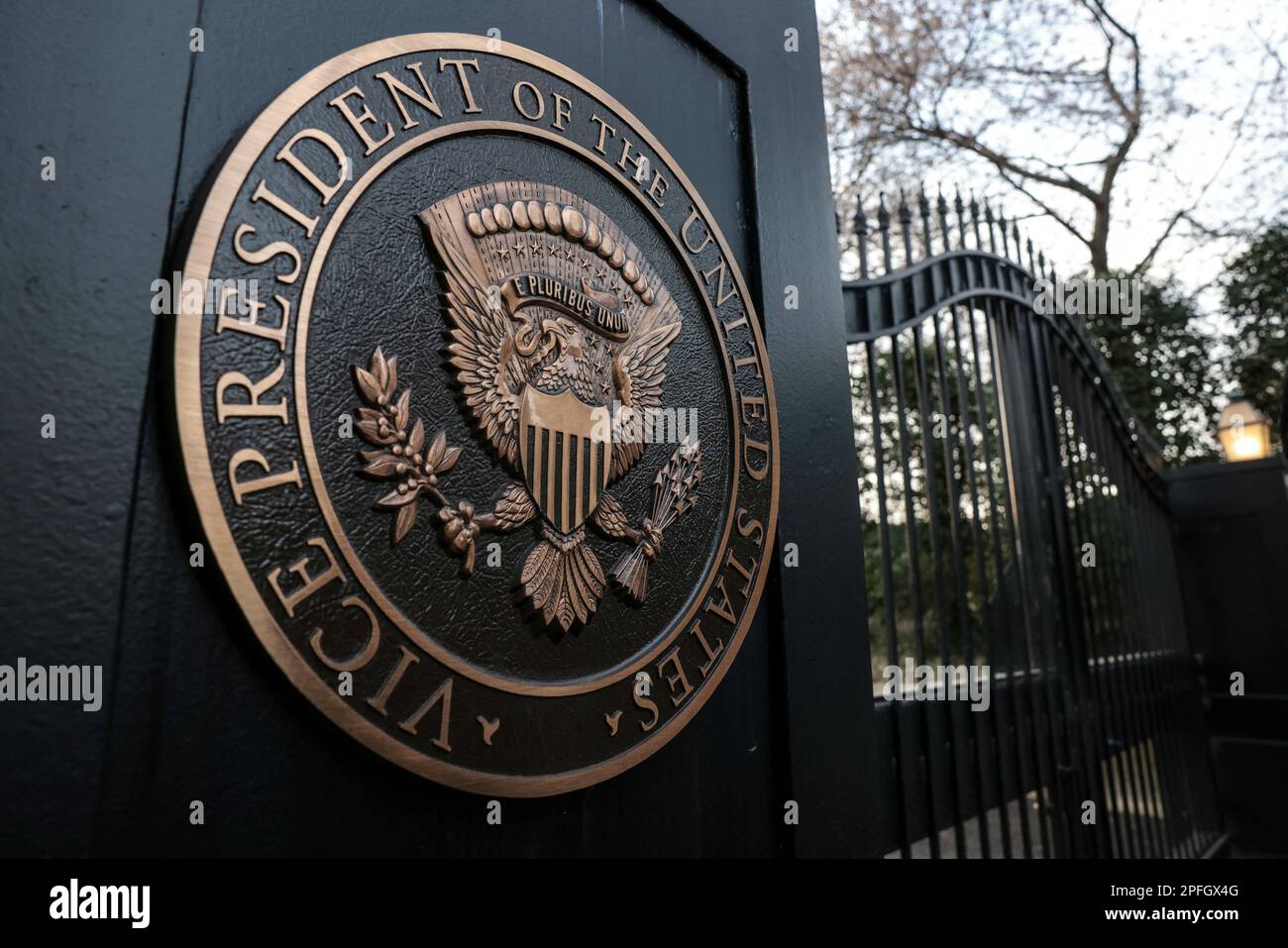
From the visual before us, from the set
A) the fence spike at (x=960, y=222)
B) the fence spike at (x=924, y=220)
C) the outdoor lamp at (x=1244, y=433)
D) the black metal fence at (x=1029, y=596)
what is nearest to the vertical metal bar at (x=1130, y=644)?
the black metal fence at (x=1029, y=596)

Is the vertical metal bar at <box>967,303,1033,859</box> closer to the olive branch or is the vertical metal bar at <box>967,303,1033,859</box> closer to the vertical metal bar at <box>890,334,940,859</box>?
the vertical metal bar at <box>890,334,940,859</box>

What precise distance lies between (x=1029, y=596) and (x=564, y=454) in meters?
2.92

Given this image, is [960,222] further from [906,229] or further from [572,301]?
[572,301]

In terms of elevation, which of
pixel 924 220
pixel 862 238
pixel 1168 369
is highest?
pixel 1168 369

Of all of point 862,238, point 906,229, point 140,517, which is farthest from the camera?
point 906,229

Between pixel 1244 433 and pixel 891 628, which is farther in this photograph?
pixel 1244 433

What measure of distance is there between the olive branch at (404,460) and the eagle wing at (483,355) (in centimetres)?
9

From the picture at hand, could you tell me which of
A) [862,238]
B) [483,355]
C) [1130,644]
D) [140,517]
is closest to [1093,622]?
[1130,644]

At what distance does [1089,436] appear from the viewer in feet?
15.3

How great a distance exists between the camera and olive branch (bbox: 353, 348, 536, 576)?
50.4 inches

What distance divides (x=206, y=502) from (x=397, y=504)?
0.91 feet

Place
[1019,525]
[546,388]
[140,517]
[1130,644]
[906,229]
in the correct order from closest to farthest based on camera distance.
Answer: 1. [140,517]
2. [546,388]
3. [906,229]
4. [1019,525]
5. [1130,644]

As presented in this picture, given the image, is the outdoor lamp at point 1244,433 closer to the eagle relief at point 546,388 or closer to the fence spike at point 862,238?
the fence spike at point 862,238

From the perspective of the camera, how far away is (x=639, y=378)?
1.73 metres
